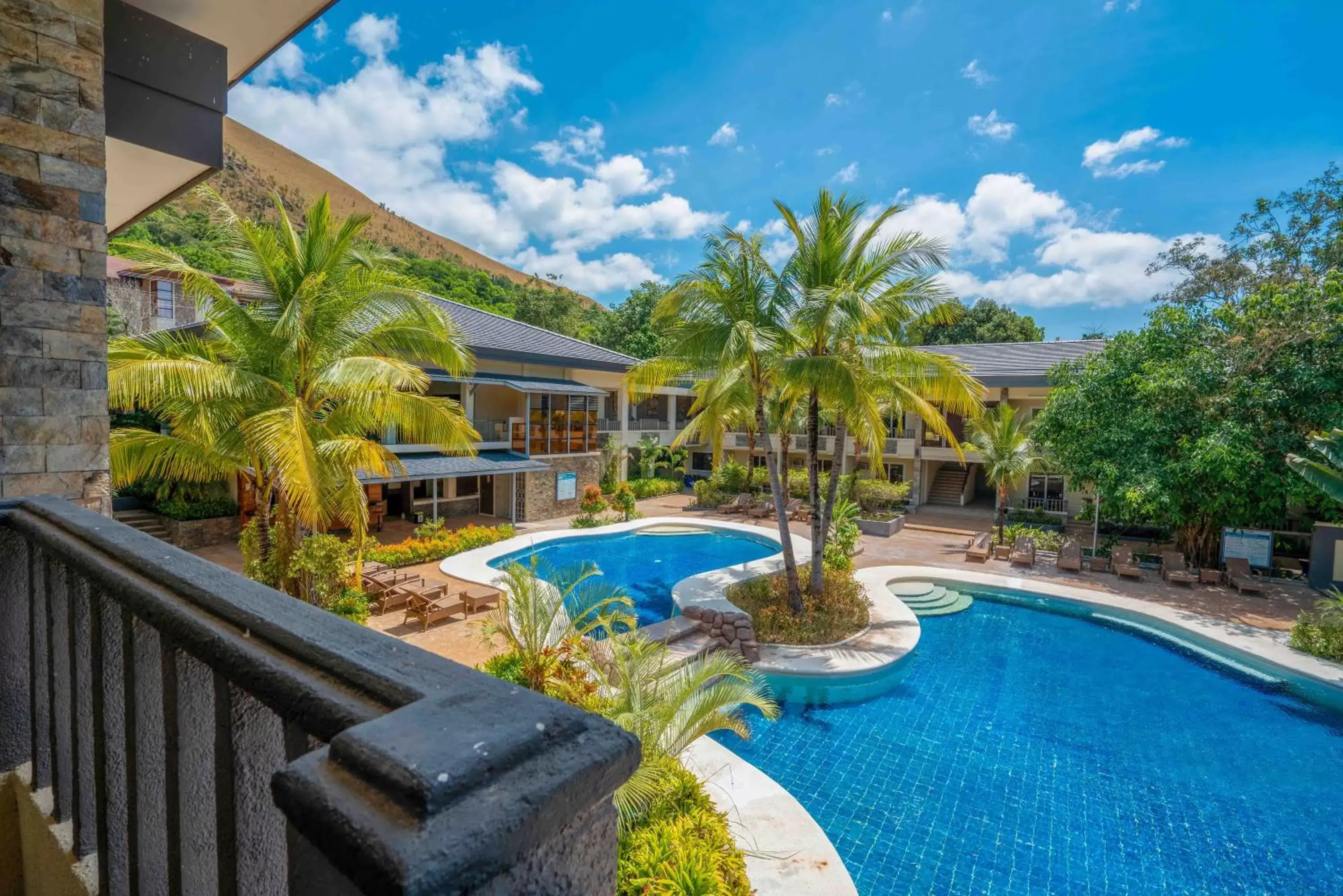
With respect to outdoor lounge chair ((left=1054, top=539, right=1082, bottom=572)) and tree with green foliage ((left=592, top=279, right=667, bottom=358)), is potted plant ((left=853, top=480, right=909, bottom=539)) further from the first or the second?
tree with green foliage ((left=592, top=279, right=667, bottom=358))

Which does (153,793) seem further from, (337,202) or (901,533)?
(337,202)

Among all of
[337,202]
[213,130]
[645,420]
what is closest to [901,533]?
[645,420]

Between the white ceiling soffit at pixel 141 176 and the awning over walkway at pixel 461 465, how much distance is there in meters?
9.95

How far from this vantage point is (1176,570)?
1583 cm

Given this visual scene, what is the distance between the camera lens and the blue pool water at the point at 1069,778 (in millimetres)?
6172

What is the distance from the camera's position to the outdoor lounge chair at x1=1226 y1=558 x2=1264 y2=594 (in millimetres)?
14539

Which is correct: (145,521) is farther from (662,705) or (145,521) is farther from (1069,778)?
(1069,778)

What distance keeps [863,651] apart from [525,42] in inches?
674

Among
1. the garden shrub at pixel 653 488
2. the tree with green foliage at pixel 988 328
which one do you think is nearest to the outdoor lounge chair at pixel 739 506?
the garden shrub at pixel 653 488

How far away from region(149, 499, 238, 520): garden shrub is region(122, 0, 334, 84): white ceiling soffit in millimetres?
15187

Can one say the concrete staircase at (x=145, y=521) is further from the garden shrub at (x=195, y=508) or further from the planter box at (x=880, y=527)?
the planter box at (x=880, y=527)

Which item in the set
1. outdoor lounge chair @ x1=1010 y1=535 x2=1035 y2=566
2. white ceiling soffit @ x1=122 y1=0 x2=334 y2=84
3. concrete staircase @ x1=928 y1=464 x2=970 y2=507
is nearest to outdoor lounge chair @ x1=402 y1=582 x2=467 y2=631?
white ceiling soffit @ x1=122 y1=0 x2=334 y2=84

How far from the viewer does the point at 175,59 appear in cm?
435

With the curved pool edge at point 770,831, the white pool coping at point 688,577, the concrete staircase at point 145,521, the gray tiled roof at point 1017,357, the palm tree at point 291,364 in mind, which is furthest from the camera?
the gray tiled roof at point 1017,357
